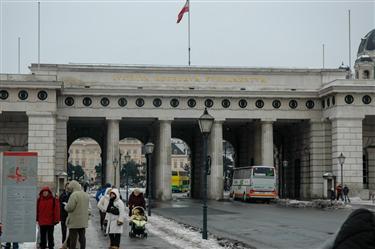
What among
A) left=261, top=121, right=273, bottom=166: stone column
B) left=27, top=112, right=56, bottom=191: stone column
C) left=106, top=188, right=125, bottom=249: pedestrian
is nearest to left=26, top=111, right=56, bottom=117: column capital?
left=27, top=112, right=56, bottom=191: stone column

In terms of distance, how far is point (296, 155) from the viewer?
7456 centimetres

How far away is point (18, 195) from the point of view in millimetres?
15453

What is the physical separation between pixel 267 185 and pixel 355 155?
11.0 meters

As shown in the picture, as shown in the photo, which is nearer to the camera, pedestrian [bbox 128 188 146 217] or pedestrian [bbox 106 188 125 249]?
pedestrian [bbox 106 188 125 249]

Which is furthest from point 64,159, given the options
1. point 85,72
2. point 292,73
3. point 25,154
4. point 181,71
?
point 25,154

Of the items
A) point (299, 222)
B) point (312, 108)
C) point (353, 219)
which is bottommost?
point (299, 222)

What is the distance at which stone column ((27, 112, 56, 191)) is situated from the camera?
6262cm

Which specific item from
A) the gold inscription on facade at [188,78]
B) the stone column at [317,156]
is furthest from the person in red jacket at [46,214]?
the stone column at [317,156]

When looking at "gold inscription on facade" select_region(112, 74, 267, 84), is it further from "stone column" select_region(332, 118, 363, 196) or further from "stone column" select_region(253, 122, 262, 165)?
"stone column" select_region(332, 118, 363, 196)

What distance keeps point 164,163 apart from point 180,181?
1778 inches

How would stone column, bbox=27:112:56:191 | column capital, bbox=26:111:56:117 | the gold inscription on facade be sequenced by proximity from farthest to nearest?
the gold inscription on facade
stone column, bbox=27:112:56:191
column capital, bbox=26:111:56:117

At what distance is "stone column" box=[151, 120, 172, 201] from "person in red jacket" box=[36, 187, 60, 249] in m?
49.9

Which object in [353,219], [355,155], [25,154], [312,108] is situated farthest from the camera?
[312,108]

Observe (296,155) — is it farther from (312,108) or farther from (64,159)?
(64,159)
